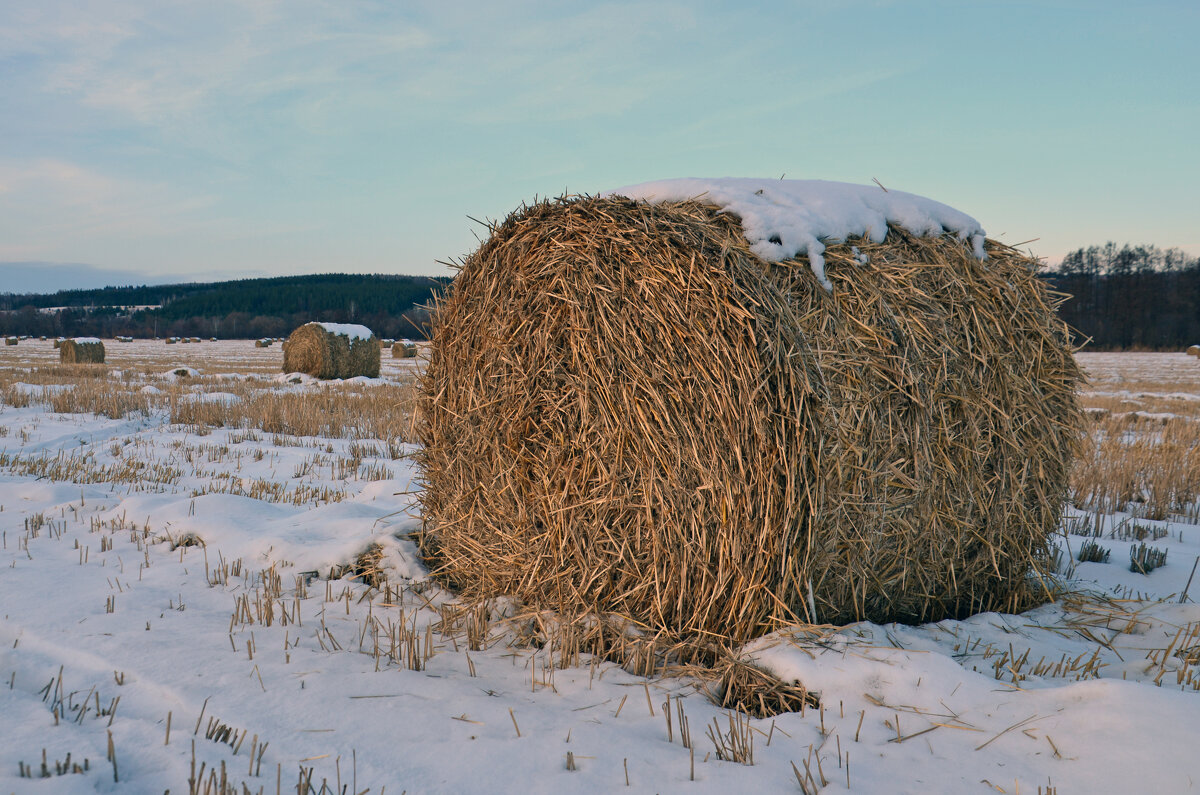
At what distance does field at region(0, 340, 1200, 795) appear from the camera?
2.15m

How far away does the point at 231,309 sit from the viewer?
110 meters

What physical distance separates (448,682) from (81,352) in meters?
30.8

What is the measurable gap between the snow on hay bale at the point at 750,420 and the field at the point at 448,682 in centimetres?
29

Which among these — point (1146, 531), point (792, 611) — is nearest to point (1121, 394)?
point (1146, 531)

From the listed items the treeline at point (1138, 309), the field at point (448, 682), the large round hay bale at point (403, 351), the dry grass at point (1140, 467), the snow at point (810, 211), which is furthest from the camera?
the treeline at point (1138, 309)

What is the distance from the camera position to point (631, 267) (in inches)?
138

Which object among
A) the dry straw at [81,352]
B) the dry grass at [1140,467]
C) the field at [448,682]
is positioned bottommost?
the field at [448,682]

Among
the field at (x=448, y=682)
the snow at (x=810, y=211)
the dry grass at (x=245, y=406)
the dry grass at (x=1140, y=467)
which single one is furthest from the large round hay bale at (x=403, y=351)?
the snow at (x=810, y=211)

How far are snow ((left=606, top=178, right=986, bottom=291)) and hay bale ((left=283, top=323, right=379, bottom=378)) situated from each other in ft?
57.1

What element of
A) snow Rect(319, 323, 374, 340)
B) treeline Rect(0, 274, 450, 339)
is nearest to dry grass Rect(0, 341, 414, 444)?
snow Rect(319, 323, 374, 340)

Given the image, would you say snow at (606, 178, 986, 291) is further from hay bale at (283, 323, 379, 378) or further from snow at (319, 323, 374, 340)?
snow at (319, 323, 374, 340)

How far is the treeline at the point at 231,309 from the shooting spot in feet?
272

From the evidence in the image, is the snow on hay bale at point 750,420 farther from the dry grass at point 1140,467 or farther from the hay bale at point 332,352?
the hay bale at point 332,352

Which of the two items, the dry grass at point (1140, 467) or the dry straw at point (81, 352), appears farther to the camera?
the dry straw at point (81, 352)
